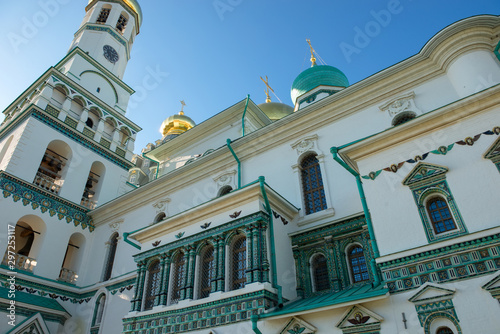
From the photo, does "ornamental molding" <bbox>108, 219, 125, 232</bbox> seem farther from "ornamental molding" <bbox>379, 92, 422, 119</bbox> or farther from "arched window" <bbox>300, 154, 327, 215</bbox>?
"ornamental molding" <bbox>379, 92, 422, 119</bbox>

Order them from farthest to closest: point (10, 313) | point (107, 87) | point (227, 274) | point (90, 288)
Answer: point (107, 87) → point (90, 288) → point (10, 313) → point (227, 274)

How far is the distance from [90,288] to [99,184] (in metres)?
4.91

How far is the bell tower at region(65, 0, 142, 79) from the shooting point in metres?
19.9

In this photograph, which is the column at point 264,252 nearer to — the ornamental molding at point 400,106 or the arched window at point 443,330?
the arched window at point 443,330

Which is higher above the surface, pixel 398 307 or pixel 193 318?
pixel 193 318

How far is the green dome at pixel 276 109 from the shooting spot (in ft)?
62.5

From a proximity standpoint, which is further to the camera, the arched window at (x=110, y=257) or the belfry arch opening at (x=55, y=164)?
the belfry arch opening at (x=55, y=164)

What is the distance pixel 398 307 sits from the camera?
246 inches

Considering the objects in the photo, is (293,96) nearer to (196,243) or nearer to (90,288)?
(196,243)

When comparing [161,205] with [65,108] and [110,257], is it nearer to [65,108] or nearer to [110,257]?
[110,257]

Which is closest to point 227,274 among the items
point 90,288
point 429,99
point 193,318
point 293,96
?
point 193,318

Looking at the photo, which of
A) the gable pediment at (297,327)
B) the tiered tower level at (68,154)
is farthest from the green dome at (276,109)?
the gable pediment at (297,327)

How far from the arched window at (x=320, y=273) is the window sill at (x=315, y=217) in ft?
2.94

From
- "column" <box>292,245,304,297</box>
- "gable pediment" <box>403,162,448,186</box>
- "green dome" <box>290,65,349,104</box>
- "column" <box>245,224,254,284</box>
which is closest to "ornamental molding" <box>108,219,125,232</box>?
"column" <box>245,224,254,284</box>
